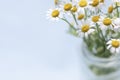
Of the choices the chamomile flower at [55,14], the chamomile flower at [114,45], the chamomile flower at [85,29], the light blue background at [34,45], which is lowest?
the light blue background at [34,45]

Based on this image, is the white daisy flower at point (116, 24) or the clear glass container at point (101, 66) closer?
the white daisy flower at point (116, 24)

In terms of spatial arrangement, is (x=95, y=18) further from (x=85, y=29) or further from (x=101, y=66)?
(x=101, y=66)

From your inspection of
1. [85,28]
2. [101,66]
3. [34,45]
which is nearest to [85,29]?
[85,28]

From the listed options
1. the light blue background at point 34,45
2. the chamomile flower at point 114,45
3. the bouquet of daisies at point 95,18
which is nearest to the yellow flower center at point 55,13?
the bouquet of daisies at point 95,18

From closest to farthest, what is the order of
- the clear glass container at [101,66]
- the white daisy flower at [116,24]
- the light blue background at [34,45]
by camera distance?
the white daisy flower at [116,24]
the clear glass container at [101,66]
the light blue background at [34,45]

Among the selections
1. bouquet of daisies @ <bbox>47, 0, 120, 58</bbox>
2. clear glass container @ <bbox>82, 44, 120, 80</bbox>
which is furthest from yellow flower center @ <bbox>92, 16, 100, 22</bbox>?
clear glass container @ <bbox>82, 44, 120, 80</bbox>

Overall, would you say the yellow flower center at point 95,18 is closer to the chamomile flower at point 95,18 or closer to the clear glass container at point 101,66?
the chamomile flower at point 95,18

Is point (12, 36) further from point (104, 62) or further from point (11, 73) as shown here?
point (104, 62)
